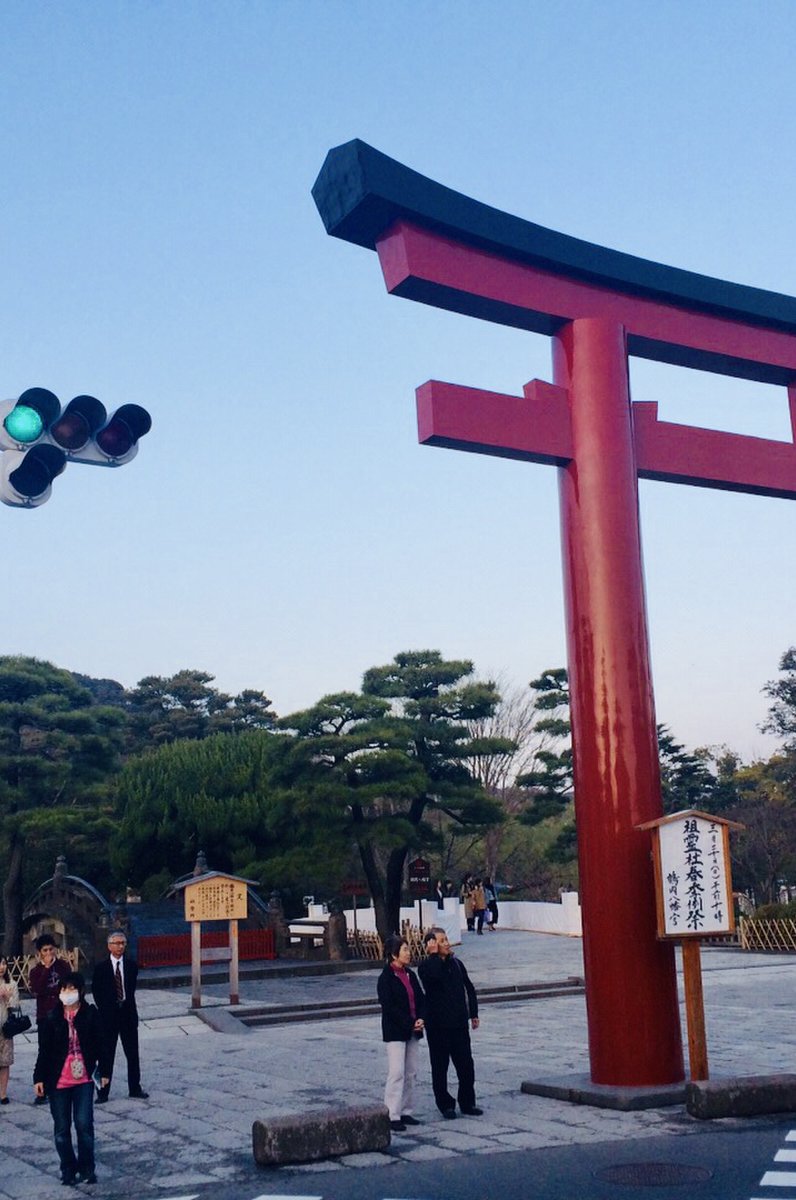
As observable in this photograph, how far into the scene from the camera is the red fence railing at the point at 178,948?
28672mm

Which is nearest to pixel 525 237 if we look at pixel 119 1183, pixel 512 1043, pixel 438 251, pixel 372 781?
pixel 438 251

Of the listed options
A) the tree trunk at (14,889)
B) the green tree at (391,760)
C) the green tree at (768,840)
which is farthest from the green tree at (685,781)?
the tree trunk at (14,889)

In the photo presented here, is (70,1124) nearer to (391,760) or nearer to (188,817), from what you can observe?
(391,760)

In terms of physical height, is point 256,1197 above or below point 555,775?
below

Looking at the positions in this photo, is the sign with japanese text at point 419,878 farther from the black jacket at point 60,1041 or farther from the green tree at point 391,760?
the black jacket at point 60,1041

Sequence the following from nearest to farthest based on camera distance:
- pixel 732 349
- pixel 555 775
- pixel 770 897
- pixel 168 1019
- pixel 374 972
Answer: pixel 732 349
pixel 168 1019
pixel 374 972
pixel 555 775
pixel 770 897

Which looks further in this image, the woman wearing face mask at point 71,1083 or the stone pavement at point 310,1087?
the stone pavement at point 310,1087

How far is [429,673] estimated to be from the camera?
108ft

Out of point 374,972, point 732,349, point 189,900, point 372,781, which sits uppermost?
point 732,349

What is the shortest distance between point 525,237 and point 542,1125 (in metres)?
7.70

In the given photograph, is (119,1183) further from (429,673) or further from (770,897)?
(770,897)

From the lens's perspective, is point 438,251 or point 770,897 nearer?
point 438,251

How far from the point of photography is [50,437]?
6082 mm

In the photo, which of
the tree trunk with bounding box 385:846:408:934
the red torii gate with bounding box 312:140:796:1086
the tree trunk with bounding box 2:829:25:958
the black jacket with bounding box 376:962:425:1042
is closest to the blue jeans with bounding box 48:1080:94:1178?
the black jacket with bounding box 376:962:425:1042
